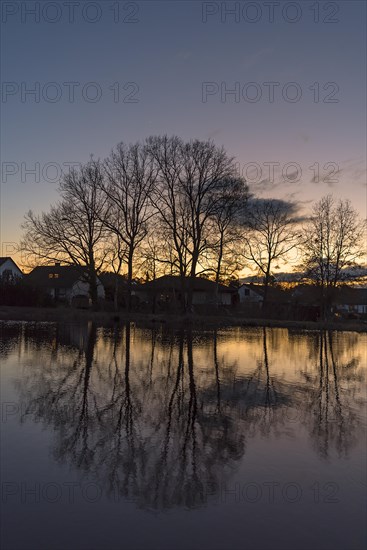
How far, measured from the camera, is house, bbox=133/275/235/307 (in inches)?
2101

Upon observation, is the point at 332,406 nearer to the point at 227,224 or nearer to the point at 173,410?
the point at 173,410

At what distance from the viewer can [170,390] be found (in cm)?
1148

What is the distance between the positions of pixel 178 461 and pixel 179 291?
49.1 metres

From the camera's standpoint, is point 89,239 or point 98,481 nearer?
point 98,481

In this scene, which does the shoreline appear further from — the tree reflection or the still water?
the still water

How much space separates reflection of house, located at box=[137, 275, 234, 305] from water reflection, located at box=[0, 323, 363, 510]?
34672mm

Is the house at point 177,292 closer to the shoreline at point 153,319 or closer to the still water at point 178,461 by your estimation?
the shoreline at point 153,319

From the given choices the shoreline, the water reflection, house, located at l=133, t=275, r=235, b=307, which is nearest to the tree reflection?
the water reflection

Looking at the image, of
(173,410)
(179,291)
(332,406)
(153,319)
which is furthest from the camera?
(179,291)

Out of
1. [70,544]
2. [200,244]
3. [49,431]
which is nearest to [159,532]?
[70,544]

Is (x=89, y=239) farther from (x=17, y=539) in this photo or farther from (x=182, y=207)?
(x=17, y=539)

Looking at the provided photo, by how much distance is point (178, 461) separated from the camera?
6.53m

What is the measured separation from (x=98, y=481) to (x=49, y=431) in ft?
7.48

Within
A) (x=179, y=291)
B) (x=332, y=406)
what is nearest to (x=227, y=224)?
(x=179, y=291)
